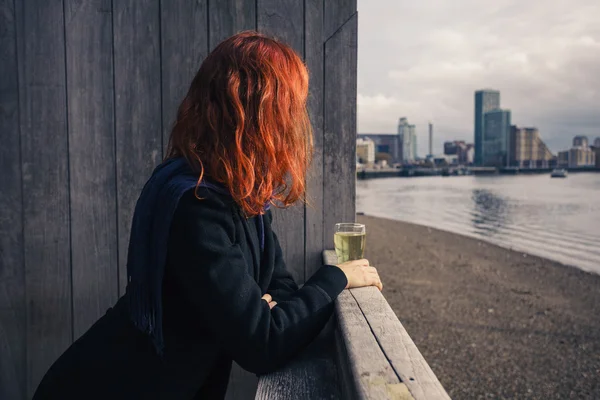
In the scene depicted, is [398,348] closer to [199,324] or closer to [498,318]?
[199,324]

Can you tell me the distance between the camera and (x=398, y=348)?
3.34 ft

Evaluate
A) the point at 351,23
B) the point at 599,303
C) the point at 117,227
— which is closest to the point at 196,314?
the point at 117,227

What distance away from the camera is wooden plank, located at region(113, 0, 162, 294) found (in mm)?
2020

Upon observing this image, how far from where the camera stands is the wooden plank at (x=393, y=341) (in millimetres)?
816

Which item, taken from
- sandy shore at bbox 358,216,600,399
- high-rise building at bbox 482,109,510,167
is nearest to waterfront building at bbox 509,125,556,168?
high-rise building at bbox 482,109,510,167

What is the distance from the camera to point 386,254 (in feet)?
35.3

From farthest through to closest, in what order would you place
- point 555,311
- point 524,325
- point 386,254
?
1. point 386,254
2. point 555,311
3. point 524,325

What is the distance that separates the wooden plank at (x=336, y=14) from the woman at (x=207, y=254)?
3.19 feet

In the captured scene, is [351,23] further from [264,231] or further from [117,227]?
[117,227]

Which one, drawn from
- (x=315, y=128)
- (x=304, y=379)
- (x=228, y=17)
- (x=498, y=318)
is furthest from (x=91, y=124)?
(x=498, y=318)

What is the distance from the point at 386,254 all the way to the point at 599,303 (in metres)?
4.20

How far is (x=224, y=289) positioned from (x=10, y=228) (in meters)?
1.52

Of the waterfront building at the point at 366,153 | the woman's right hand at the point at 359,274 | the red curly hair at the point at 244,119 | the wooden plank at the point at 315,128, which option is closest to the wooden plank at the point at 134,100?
the wooden plank at the point at 315,128

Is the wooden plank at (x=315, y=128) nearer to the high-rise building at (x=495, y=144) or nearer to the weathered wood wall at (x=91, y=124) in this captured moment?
the weathered wood wall at (x=91, y=124)
